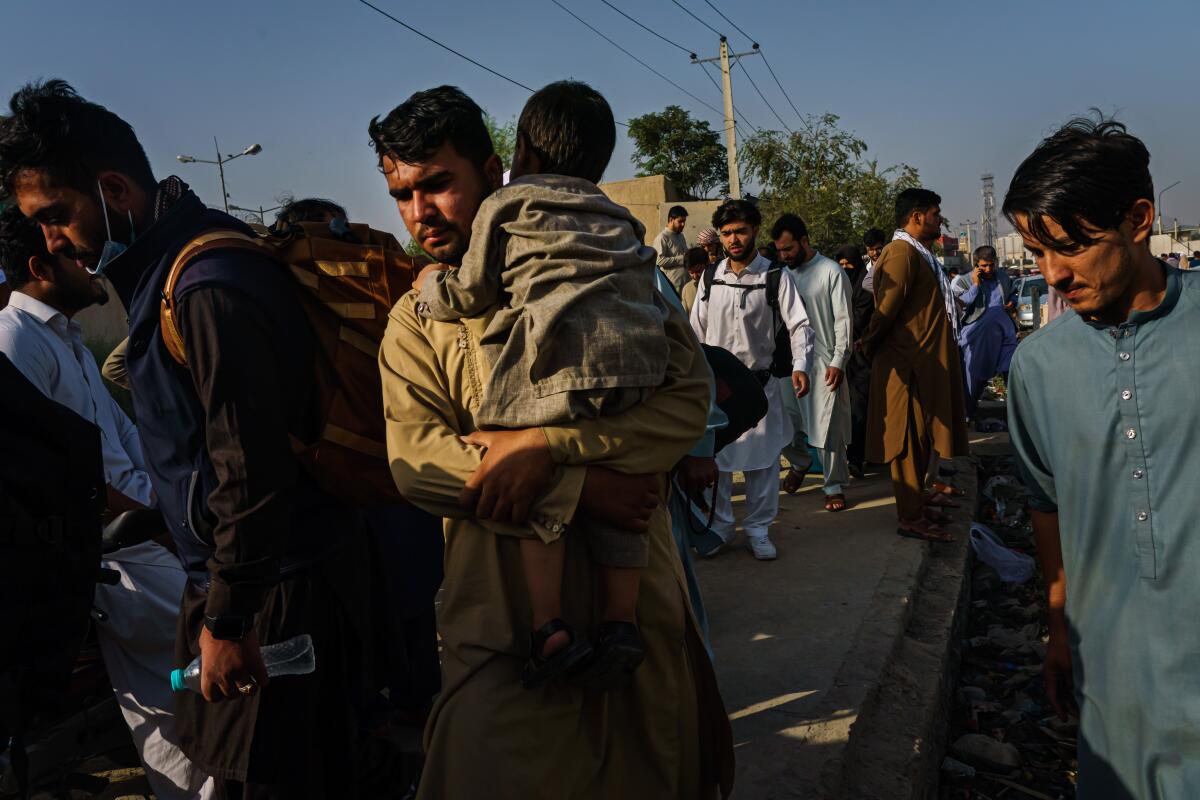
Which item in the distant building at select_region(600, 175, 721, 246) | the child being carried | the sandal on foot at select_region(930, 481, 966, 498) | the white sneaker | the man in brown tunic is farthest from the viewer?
the distant building at select_region(600, 175, 721, 246)

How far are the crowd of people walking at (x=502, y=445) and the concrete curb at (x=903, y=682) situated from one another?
0.81 meters

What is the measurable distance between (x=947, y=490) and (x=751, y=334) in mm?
1903

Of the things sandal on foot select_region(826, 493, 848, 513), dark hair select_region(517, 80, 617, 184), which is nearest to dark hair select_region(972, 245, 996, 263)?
sandal on foot select_region(826, 493, 848, 513)

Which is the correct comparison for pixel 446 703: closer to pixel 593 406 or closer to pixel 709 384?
pixel 593 406

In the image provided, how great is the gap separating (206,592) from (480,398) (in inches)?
33.6

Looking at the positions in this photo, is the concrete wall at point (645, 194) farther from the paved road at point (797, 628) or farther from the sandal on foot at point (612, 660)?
the sandal on foot at point (612, 660)

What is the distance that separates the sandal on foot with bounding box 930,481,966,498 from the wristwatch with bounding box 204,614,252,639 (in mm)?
5166

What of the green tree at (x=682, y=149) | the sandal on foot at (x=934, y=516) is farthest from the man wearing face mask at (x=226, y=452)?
the green tree at (x=682, y=149)

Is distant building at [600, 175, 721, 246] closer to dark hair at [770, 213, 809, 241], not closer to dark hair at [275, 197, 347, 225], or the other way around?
Answer: dark hair at [770, 213, 809, 241]

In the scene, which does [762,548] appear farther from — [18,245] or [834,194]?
[834,194]

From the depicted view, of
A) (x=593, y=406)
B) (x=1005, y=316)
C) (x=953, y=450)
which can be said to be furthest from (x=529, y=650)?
(x=1005, y=316)

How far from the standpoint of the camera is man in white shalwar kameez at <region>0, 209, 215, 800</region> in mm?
2375

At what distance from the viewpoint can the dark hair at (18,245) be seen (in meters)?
2.82

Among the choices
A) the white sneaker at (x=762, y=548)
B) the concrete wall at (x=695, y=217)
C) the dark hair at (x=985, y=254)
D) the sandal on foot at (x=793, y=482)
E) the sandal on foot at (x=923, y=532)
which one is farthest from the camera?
the concrete wall at (x=695, y=217)
